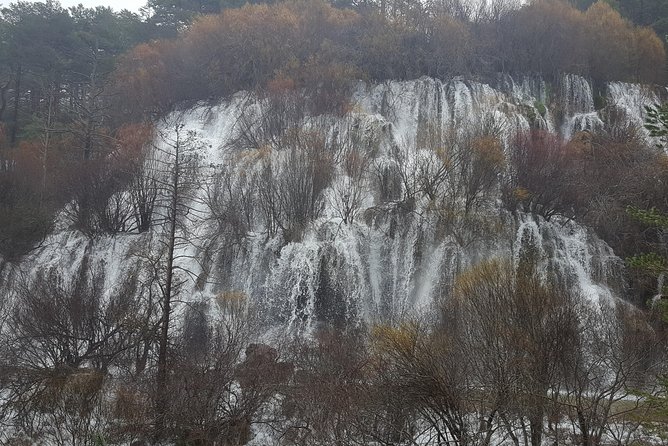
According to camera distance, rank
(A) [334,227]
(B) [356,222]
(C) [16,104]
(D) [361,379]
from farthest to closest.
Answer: (C) [16,104], (B) [356,222], (A) [334,227], (D) [361,379]

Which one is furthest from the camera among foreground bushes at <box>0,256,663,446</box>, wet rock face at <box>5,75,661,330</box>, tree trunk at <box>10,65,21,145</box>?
tree trunk at <box>10,65,21,145</box>

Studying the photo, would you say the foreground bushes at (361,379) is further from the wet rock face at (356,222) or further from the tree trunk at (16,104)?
the tree trunk at (16,104)

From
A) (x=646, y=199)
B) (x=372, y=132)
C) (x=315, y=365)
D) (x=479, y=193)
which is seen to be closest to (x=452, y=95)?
(x=372, y=132)

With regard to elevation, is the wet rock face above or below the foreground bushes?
above

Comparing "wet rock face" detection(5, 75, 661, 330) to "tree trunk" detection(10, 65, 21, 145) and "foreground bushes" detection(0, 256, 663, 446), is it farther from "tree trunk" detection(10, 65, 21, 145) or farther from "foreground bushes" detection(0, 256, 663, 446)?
"tree trunk" detection(10, 65, 21, 145)

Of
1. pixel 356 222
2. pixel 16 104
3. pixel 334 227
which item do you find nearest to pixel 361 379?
pixel 334 227

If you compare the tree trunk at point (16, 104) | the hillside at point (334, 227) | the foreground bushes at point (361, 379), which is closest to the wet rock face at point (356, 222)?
the hillside at point (334, 227)

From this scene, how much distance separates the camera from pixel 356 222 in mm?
26250

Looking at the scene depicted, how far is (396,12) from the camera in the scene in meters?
44.0

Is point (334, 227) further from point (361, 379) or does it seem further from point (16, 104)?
point (16, 104)

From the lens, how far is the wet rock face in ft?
77.2

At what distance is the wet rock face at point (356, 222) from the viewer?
23531 mm

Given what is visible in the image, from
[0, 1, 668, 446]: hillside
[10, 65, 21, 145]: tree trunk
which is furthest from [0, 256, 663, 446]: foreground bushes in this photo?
[10, 65, 21, 145]: tree trunk

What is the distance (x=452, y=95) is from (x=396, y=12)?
12071 mm
